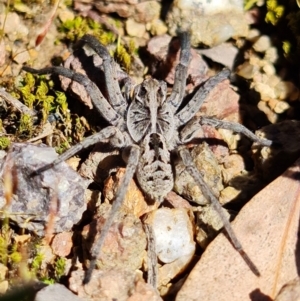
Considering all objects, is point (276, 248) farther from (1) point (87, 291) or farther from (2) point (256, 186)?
(1) point (87, 291)

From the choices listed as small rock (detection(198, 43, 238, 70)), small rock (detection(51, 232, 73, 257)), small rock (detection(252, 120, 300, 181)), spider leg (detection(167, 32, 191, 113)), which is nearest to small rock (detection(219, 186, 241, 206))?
small rock (detection(252, 120, 300, 181))

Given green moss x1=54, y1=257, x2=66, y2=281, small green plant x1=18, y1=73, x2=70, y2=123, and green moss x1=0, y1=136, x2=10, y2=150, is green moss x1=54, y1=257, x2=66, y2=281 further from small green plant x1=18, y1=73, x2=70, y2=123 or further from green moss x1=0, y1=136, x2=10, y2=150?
small green plant x1=18, y1=73, x2=70, y2=123

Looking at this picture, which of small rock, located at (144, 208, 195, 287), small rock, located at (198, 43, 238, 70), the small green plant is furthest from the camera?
small rock, located at (198, 43, 238, 70)


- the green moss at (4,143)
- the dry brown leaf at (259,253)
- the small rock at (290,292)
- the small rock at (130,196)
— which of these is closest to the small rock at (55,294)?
the dry brown leaf at (259,253)

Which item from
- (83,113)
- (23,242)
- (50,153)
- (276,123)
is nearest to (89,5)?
(83,113)

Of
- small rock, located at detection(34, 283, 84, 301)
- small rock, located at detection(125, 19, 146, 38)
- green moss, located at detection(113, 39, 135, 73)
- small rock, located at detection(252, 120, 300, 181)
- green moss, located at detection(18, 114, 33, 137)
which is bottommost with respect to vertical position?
small rock, located at detection(34, 283, 84, 301)

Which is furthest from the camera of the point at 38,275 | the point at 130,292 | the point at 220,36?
the point at 220,36

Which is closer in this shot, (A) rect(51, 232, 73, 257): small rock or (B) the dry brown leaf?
(B) the dry brown leaf
